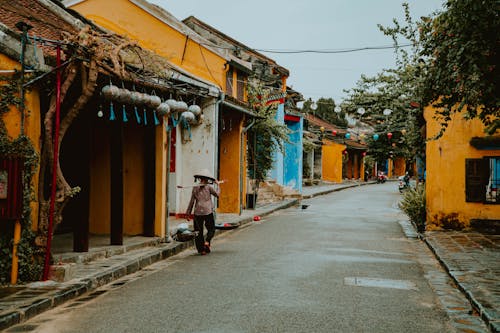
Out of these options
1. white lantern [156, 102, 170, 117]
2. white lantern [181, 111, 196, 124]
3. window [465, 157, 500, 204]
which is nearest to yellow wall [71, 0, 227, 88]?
white lantern [181, 111, 196, 124]

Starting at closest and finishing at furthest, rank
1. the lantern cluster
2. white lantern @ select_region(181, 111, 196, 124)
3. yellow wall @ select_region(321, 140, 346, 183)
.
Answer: the lantern cluster
white lantern @ select_region(181, 111, 196, 124)
yellow wall @ select_region(321, 140, 346, 183)

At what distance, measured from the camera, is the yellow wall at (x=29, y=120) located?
Result: 25.3 feet

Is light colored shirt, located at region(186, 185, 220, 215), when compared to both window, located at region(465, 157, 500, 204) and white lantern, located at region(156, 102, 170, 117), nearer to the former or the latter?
white lantern, located at region(156, 102, 170, 117)

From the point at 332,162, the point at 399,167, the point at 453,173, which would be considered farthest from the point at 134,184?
the point at 399,167

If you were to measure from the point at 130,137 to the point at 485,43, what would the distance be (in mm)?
8698

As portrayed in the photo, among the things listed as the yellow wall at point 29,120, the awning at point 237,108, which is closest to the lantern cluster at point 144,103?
the yellow wall at point 29,120

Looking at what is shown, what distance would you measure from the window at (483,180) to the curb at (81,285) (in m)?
7.67

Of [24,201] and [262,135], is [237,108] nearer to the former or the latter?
[262,135]

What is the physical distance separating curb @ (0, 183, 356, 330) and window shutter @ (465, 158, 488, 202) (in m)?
7.64

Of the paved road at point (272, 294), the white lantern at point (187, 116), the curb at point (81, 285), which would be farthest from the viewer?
the white lantern at point (187, 116)

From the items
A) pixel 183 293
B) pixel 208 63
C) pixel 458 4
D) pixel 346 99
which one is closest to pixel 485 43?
pixel 458 4

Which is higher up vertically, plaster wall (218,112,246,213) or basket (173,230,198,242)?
plaster wall (218,112,246,213)

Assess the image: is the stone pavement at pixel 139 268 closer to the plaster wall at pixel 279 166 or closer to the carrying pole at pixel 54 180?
the carrying pole at pixel 54 180

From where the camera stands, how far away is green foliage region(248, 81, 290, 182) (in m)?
22.3
